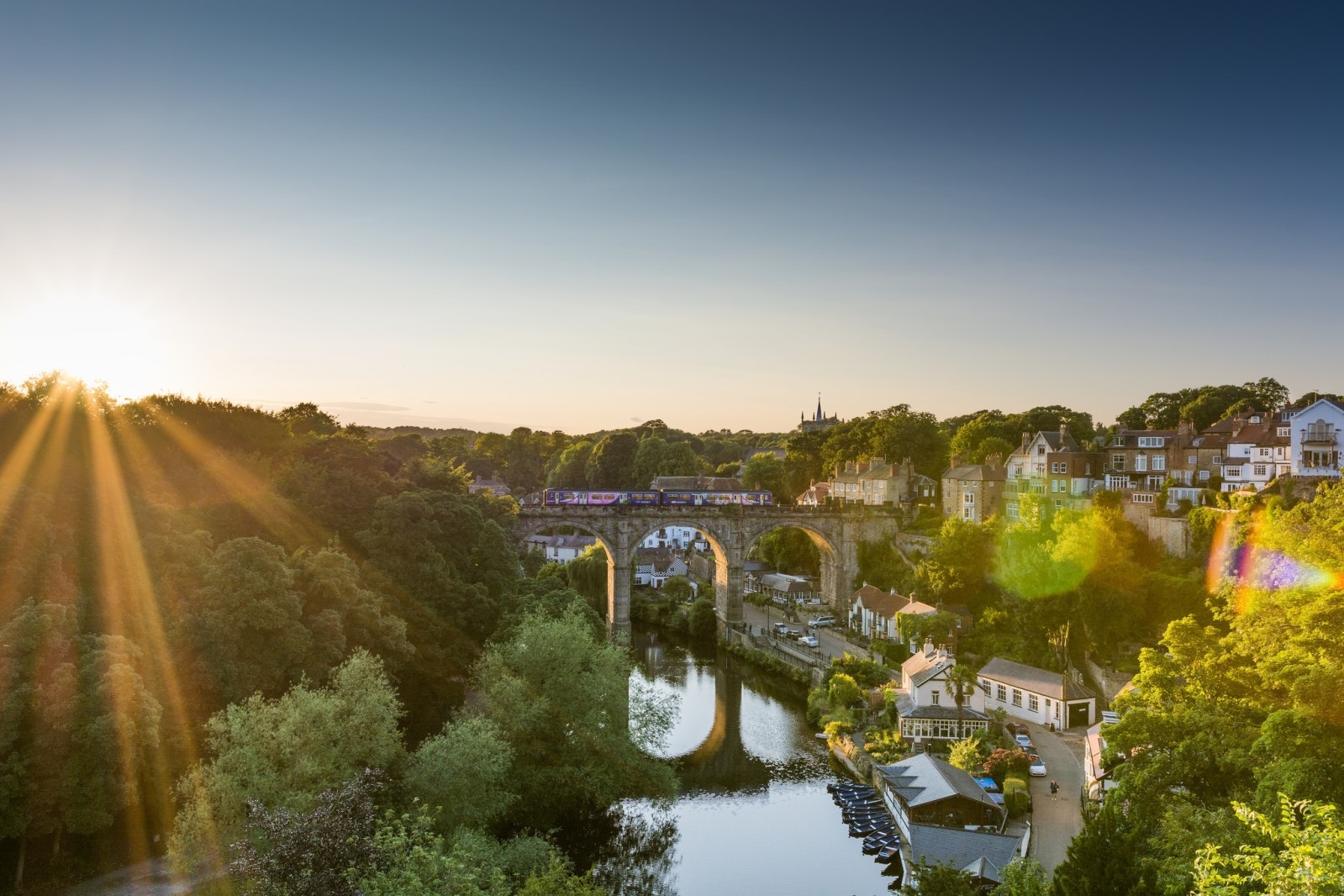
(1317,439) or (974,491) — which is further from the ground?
(1317,439)

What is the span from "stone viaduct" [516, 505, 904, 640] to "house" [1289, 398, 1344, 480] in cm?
2133

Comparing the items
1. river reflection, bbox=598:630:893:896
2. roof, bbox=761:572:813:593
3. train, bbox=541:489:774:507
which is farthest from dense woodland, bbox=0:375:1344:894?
roof, bbox=761:572:813:593

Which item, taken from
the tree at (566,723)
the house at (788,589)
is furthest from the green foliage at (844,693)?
the house at (788,589)

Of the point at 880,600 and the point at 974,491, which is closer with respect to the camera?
the point at 880,600

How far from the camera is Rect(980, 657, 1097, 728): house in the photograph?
109 ft

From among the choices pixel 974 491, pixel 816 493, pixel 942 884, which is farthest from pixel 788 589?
pixel 942 884

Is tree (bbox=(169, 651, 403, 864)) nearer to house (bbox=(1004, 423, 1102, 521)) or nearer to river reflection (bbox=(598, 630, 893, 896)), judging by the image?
river reflection (bbox=(598, 630, 893, 896))

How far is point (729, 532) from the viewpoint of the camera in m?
54.5

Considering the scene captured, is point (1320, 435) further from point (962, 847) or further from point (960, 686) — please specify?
point (962, 847)

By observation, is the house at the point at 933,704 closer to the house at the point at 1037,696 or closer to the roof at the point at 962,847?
the house at the point at 1037,696

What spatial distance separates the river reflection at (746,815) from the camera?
79.0 feet

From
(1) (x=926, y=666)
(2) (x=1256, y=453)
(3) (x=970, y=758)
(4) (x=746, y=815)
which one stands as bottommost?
(4) (x=746, y=815)

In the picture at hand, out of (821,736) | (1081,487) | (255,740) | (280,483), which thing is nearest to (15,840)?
(255,740)

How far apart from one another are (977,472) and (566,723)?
1332 inches
